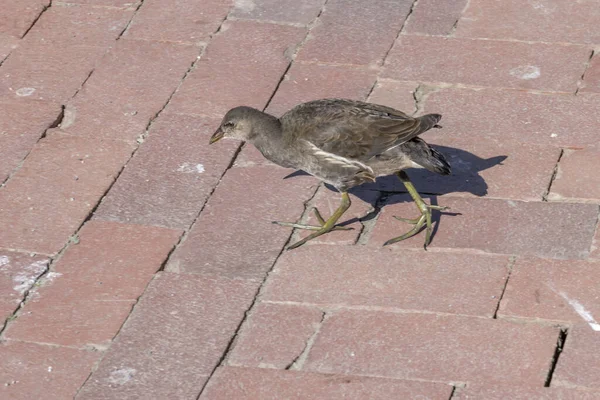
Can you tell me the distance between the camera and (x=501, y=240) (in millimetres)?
5785

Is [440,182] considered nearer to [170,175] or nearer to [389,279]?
[389,279]

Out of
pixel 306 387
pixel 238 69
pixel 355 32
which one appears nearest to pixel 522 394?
pixel 306 387

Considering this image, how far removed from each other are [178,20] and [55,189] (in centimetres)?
204

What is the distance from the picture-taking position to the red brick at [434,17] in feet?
25.0

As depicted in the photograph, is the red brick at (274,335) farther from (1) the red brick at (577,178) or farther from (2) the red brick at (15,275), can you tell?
(1) the red brick at (577,178)

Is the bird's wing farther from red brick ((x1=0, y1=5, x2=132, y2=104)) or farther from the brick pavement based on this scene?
red brick ((x1=0, y1=5, x2=132, y2=104))

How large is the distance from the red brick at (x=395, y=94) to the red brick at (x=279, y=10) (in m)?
1.00

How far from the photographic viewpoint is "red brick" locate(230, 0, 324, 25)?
309 inches

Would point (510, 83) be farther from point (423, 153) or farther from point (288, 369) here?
point (288, 369)

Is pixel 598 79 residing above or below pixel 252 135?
below

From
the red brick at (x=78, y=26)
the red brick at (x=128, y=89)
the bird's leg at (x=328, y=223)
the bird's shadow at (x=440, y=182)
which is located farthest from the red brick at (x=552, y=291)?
the red brick at (x=78, y=26)

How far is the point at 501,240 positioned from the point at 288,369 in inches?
57.1

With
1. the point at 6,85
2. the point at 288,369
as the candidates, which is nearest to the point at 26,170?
the point at 6,85

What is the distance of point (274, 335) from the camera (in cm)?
528
